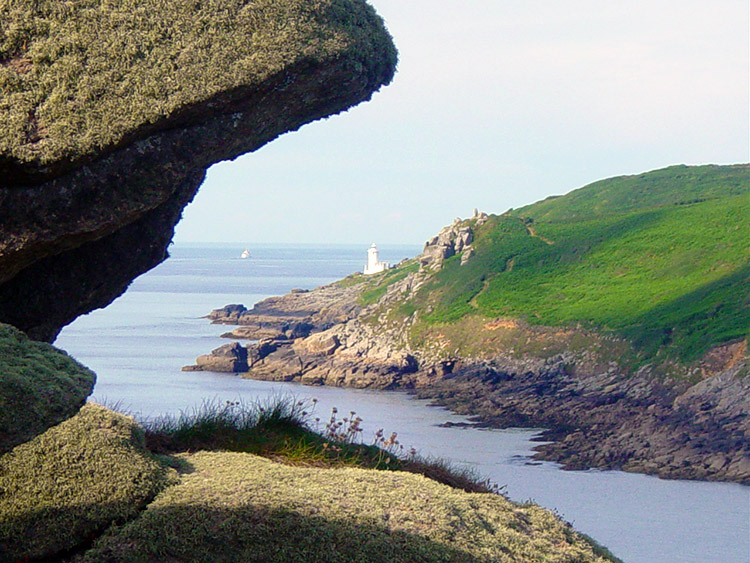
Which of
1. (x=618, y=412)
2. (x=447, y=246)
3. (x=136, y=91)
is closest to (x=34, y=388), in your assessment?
(x=136, y=91)

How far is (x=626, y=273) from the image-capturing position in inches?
2427

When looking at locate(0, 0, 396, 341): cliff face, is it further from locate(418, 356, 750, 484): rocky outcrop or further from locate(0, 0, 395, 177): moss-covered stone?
locate(418, 356, 750, 484): rocky outcrop

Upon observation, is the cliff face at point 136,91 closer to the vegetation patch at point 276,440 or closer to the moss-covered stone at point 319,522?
the moss-covered stone at point 319,522

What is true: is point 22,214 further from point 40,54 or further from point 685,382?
point 685,382

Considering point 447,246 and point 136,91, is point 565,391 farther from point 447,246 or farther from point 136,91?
point 136,91

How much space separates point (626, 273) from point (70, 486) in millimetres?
57562

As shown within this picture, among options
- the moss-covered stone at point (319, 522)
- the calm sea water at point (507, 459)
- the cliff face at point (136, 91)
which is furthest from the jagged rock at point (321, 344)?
the cliff face at point (136, 91)

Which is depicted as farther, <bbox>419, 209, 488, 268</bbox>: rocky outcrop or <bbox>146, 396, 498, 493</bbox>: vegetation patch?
<bbox>419, 209, 488, 268</bbox>: rocky outcrop

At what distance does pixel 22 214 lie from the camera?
6645 mm

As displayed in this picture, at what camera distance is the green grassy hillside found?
160 ft

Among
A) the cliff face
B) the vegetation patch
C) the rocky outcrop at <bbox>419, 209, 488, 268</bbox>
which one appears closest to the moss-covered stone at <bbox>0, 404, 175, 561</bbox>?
the vegetation patch

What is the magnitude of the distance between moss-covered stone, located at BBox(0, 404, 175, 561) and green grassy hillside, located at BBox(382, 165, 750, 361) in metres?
40.6

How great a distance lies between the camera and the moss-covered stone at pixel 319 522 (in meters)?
7.23

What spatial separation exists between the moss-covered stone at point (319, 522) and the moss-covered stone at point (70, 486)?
0.78 ft
